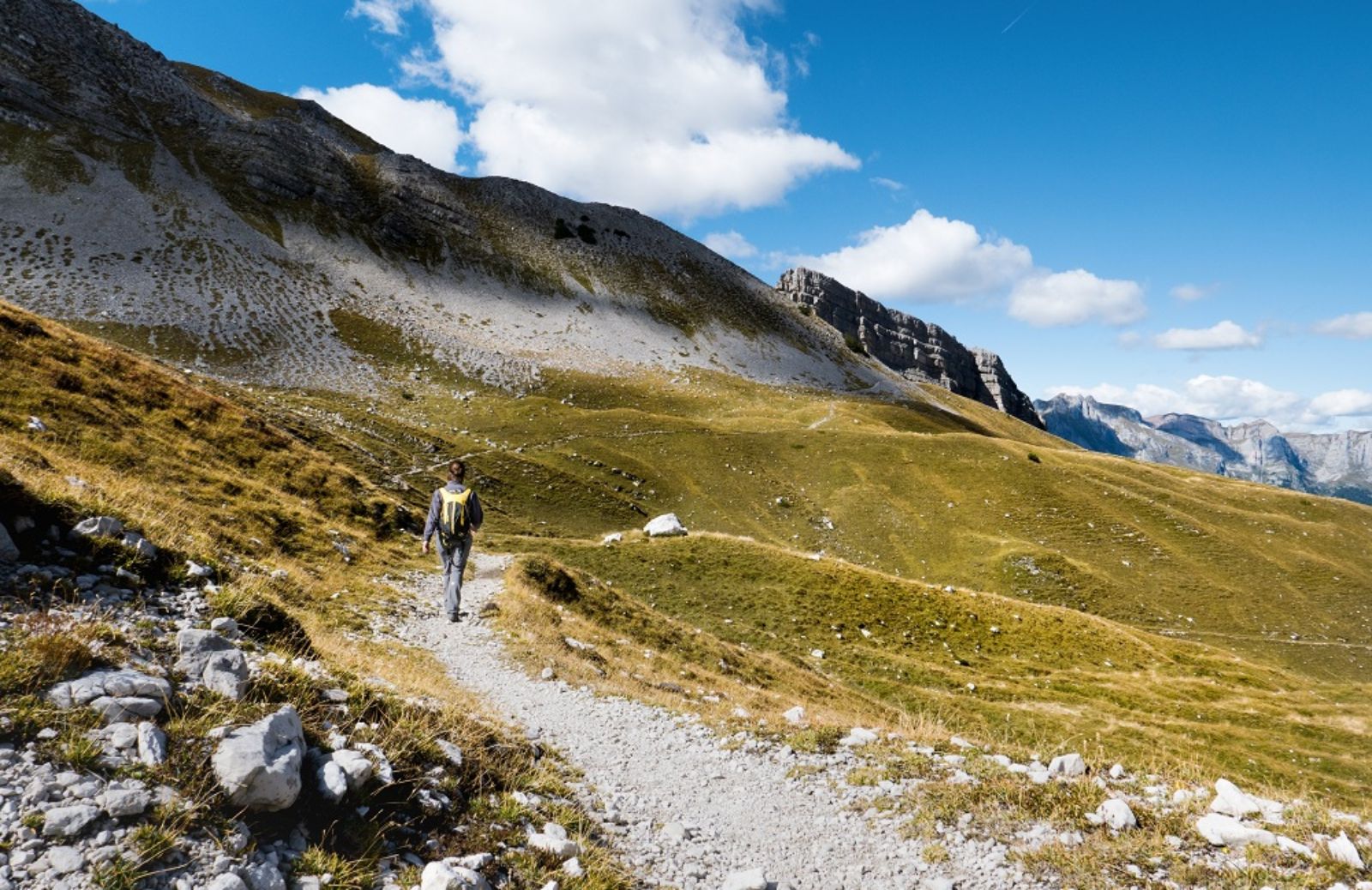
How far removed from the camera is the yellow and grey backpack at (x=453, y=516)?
1705 centimetres

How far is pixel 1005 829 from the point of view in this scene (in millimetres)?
9000

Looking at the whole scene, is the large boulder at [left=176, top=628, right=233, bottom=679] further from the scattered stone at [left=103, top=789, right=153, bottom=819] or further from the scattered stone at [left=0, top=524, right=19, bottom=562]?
the scattered stone at [left=0, top=524, right=19, bottom=562]

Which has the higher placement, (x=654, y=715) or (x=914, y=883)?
(x=914, y=883)

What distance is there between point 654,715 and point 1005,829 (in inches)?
287

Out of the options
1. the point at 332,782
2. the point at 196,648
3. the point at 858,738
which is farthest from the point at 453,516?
the point at 858,738

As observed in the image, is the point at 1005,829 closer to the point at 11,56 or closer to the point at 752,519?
the point at 752,519

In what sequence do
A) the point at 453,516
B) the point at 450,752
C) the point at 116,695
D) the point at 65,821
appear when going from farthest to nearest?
the point at 453,516 → the point at 450,752 → the point at 116,695 → the point at 65,821

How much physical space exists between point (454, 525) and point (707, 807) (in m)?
10.5

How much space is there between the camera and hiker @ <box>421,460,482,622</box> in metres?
17.1

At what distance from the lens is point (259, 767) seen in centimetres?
571

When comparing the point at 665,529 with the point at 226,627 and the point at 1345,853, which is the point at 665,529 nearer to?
the point at 226,627

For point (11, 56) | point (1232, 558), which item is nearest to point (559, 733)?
point (1232, 558)

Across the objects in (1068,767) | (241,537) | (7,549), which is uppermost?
(7,549)

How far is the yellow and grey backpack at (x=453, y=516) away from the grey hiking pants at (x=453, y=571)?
1.19ft
